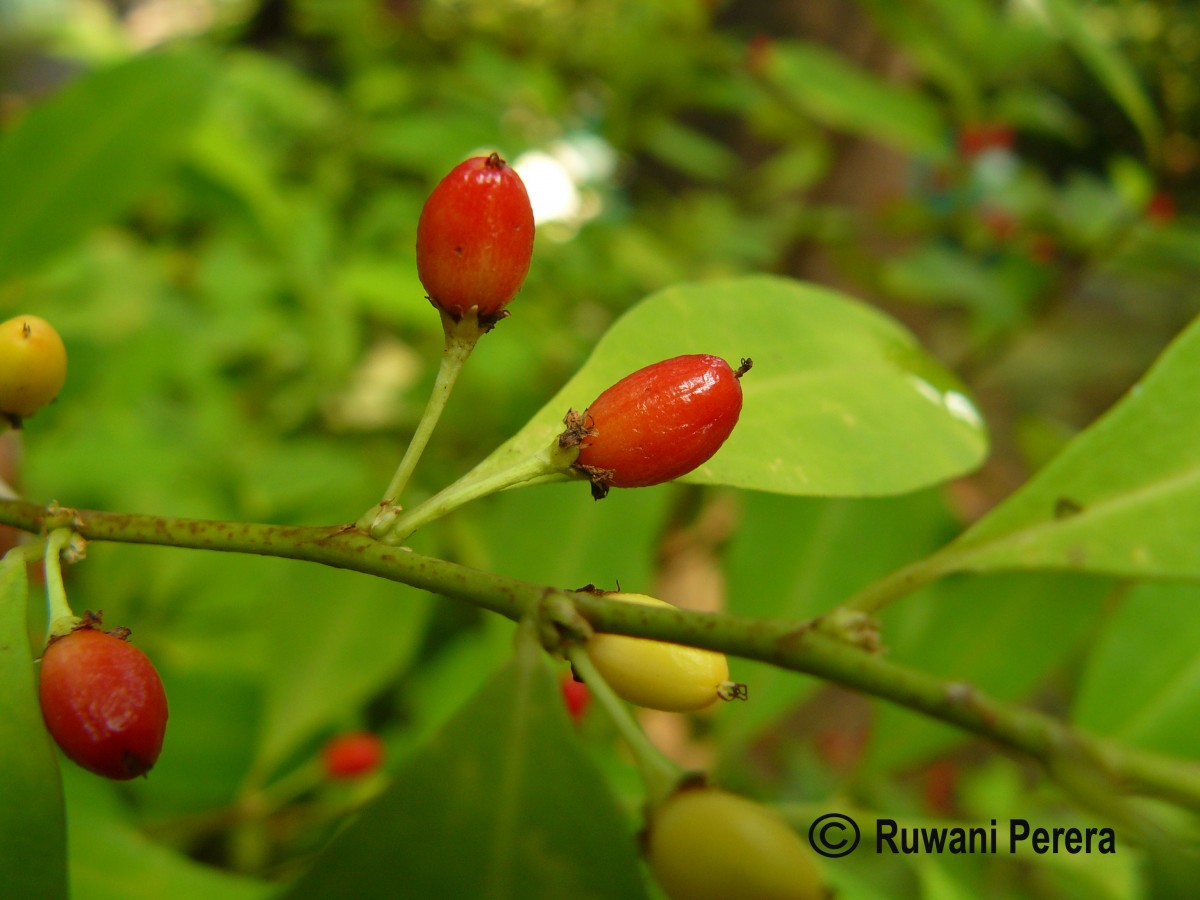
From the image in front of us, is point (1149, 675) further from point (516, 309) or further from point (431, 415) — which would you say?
point (516, 309)

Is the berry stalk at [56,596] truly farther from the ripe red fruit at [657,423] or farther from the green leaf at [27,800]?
the ripe red fruit at [657,423]

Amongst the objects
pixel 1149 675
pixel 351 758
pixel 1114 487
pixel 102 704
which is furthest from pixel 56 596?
pixel 1149 675

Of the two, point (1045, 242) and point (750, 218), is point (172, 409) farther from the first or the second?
point (1045, 242)

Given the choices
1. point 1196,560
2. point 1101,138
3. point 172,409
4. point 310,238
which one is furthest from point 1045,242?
point 1101,138

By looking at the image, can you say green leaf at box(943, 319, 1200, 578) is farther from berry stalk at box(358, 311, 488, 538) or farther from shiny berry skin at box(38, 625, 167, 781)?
shiny berry skin at box(38, 625, 167, 781)

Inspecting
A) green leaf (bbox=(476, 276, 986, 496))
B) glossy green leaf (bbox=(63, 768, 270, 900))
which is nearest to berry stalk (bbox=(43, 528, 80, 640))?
green leaf (bbox=(476, 276, 986, 496))

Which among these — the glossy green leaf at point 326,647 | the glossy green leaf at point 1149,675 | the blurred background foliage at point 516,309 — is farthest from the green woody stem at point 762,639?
the glossy green leaf at point 326,647
